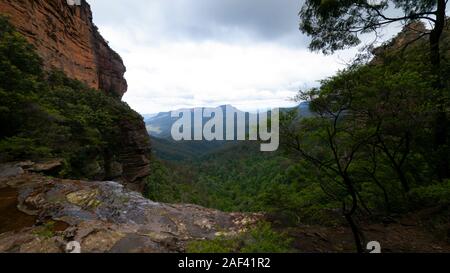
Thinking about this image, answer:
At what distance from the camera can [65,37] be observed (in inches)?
1134

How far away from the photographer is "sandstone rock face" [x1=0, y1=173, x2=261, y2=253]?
4023mm

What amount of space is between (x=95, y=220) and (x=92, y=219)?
203mm

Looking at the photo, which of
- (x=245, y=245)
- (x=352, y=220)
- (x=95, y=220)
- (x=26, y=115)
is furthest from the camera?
(x=26, y=115)

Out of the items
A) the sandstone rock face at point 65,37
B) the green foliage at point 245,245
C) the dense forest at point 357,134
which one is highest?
the sandstone rock face at point 65,37

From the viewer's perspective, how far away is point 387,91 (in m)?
4.61

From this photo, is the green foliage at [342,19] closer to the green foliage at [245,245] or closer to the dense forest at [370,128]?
the dense forest at [370,128]

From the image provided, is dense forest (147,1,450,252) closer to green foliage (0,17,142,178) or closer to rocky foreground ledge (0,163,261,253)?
rocky foreground ledge (0,163,261,253)

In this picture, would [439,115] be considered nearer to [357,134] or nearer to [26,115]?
[357,134]

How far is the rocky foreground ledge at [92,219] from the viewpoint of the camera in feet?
13.2

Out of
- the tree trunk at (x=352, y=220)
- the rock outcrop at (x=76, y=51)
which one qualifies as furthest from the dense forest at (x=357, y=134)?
the rock outcrop at (x=76, y=51)

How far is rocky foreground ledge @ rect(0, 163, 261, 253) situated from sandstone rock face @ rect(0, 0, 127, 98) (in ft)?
58.7

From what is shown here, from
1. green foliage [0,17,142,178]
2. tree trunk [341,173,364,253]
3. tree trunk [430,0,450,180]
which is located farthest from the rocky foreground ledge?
tree trunk [430,0,450,180]

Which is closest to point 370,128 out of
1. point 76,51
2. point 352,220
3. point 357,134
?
point 357,134
